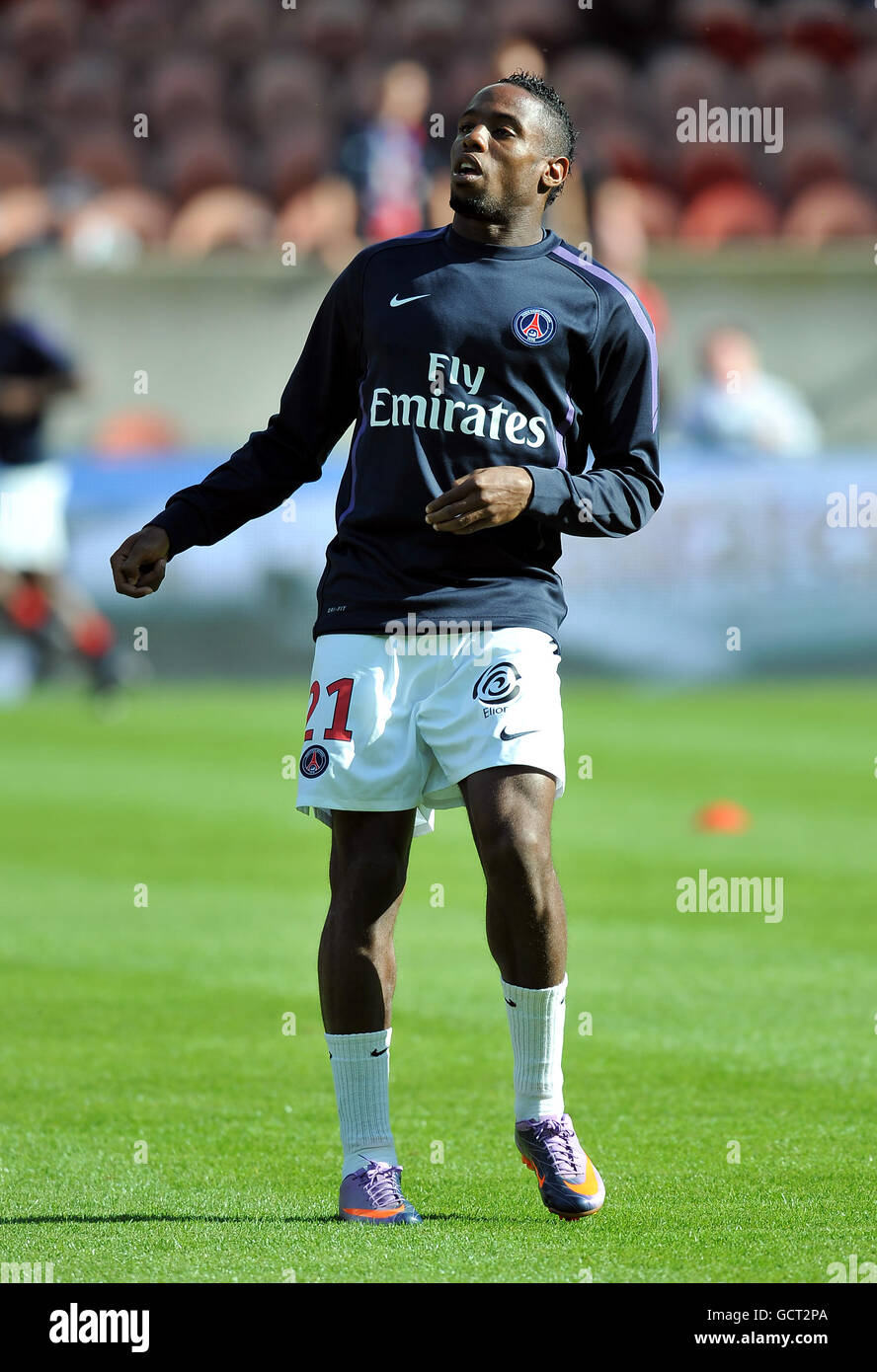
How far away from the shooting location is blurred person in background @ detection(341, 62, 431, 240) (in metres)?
16.9

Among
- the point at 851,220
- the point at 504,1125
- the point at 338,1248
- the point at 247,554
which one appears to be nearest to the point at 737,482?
the point at 247,554

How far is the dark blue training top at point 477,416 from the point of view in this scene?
3.86m

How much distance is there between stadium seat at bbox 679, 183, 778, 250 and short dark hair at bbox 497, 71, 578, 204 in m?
15.5

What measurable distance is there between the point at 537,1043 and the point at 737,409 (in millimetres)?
12531

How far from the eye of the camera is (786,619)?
13992 mm

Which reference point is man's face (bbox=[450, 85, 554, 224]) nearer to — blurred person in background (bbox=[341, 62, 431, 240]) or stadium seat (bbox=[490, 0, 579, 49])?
blurred person in background (bbox=[341, 62, 431, 240])

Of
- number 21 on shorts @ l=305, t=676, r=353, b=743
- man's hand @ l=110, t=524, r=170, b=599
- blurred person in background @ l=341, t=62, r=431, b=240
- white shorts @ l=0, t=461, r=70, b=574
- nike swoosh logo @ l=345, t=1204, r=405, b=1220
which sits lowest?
nike swoosh logo @ l=345, t=1204, r=405, b=1220

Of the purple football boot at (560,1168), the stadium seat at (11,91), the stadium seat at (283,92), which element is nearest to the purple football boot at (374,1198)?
the purple football boot at (560,1168)

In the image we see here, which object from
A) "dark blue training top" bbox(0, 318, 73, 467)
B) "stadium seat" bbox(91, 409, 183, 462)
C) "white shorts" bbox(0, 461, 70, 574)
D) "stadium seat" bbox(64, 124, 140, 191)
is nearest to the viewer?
"white shorts" bbox(0, 461, 70, 574)

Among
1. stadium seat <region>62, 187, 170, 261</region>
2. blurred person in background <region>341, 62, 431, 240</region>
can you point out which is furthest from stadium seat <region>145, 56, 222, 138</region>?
blurred person in background <region>341, 62, 431, 240</region>

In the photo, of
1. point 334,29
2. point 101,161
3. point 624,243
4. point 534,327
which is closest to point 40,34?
point 101,161

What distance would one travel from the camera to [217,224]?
768 inches

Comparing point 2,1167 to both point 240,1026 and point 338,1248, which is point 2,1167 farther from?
point 240,1026

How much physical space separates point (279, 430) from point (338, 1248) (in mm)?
1654
